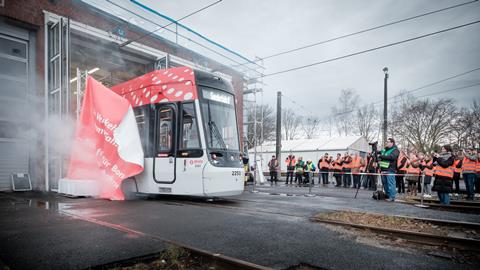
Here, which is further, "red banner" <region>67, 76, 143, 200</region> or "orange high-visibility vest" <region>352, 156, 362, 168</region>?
"orange high-visibility vest" <region>352, 156, 362, 168</region>

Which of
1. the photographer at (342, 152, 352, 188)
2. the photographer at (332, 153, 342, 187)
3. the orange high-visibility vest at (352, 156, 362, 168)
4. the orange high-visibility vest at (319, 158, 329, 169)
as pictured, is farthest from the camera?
the orange high-visibility vest at (319, 158, 329, 169)

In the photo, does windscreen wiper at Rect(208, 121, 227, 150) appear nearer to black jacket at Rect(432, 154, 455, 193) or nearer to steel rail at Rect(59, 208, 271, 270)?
steel rail at Rect(59, 208, 271, 270)

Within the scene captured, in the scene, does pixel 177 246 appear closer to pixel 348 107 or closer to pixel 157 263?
pixel 157 263

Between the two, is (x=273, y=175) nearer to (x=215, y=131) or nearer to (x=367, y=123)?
(x=215, y=131)

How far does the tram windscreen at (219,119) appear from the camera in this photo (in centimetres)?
727

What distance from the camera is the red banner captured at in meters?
7.75

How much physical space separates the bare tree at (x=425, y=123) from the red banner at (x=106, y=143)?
34254 millimetres

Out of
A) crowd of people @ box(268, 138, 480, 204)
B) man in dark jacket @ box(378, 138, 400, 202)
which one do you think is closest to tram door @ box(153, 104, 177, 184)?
crowd of people @ box(268, 138, 480, 204)

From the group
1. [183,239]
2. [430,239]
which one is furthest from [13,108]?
[430,239]

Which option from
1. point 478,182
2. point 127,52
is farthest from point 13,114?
point 478,182

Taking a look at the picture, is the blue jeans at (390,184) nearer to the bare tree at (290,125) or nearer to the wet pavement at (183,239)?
the wet pavement at (183,239)

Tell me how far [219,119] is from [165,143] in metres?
1.57

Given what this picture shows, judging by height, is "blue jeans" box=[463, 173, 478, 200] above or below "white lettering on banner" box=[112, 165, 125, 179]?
below

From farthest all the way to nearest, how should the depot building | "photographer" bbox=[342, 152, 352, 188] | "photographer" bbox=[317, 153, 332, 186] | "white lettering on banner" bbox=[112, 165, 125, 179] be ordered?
"photographer" bbox=[317, 153, 332, 186], "photographer" bbox=[342, 152, 352, 188], the depot building, "white lettering on banner" bbox=[112, 165, 125, 179]
